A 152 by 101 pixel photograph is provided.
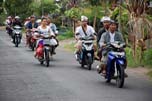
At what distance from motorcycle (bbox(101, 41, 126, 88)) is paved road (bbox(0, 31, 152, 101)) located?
0.25 metres

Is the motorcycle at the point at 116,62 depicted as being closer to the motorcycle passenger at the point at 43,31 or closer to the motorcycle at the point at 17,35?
the motorcycle passenger at the point at 43,31

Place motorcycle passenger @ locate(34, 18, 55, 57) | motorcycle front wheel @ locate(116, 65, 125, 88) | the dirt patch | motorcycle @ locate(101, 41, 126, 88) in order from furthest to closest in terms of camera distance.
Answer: motorcycle passenger @ locate(34, 18, 55, 57) < the dirt patch < motorcycle @ locate(101, 41, 126, 88) < motorcycle front wheel @ locate(116, 65, 125, 88)

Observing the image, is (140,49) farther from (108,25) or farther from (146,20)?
(108,25)

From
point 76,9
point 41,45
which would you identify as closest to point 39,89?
point 41,45

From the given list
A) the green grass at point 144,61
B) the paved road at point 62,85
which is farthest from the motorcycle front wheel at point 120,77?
the green grass at point 144,61

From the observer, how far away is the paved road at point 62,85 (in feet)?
37.1

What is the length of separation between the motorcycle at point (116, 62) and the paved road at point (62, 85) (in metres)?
0.25

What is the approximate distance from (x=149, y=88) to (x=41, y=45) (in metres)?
6.50

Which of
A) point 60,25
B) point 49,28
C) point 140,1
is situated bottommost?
point 60,25

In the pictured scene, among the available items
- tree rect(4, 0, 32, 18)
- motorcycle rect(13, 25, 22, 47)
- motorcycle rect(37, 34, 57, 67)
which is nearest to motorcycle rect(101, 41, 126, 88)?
motorcycle rect(37, 34, 57, 67)

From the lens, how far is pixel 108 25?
14930mm

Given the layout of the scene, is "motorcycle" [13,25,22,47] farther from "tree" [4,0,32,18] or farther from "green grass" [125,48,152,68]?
"tree" [4,0,32,18]

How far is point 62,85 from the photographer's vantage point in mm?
13164

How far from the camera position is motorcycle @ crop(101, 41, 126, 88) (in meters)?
12.8
